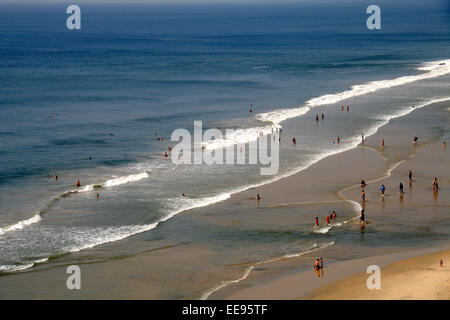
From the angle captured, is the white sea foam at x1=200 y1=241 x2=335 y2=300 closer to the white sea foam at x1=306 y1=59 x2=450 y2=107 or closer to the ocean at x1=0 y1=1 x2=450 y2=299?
the ocean at x1=0 y1=1 x2=450 y2=299

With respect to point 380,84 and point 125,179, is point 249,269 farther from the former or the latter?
point 380,84

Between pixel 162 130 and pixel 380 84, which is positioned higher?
pixel 380 84

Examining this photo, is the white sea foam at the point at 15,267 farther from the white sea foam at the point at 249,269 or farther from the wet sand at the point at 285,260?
the white sea foam at the point at 249,269

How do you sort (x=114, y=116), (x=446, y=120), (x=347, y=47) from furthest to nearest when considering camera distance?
(x=347, y=47) < (x=114, y=116) < (x=446, y=120)

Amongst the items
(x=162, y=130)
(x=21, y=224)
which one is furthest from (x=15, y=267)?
(x=162, y=130)

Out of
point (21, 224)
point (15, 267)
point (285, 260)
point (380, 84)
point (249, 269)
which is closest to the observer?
point (249, 269)

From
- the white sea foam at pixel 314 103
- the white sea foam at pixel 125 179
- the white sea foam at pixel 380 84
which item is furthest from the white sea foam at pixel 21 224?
the white sea foam at pixel 380 84

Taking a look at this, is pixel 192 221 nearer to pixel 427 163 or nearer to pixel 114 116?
pixel 427 163
